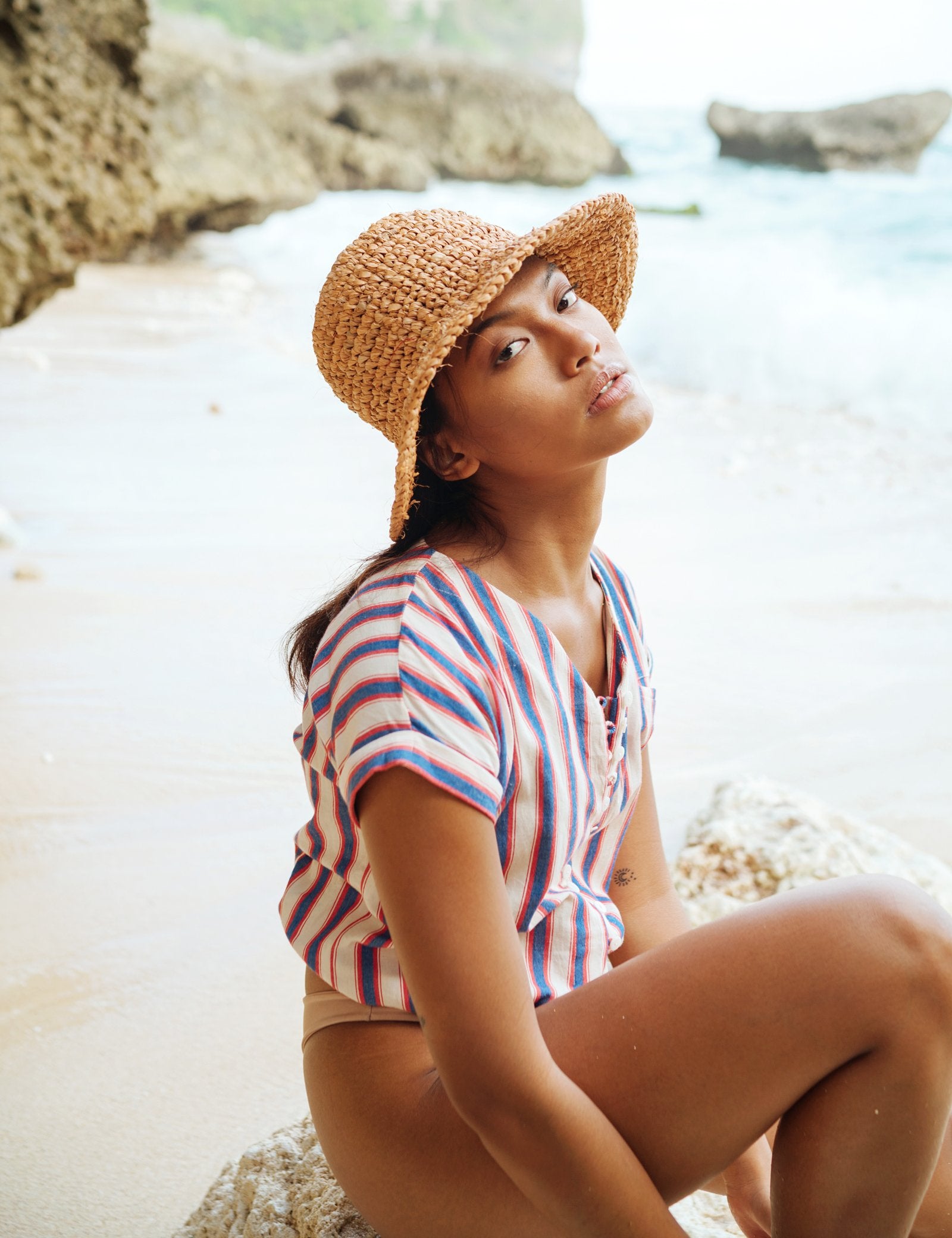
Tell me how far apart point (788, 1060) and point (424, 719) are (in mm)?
531

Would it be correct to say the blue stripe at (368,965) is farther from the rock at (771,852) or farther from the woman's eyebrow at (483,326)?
the woman's eyebrow at (483,326)

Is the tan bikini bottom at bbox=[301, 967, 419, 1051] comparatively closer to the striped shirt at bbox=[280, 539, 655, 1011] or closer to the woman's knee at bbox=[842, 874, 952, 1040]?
the striped shirt at bbox=[280, 539, 655, 1011]

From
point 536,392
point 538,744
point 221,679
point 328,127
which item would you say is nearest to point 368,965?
point 538,744

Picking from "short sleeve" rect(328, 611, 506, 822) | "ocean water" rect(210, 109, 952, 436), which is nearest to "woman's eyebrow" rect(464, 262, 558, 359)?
"short sleeve" rect(328, 611, 506, 822)

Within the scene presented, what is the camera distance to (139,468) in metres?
5.23

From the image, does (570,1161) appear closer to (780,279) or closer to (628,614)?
(628,614)

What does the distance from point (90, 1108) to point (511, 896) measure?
1.08m

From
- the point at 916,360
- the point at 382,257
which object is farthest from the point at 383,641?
the point at 916,360

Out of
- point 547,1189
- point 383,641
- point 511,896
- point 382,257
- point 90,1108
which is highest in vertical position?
point 382,257

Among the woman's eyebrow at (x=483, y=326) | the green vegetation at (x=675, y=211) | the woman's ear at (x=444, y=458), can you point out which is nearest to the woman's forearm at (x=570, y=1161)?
the woman's ear at (x=444, y=458)

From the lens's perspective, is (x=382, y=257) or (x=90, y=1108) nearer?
(x=382, y=257)

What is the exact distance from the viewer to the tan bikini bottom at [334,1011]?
1477mm

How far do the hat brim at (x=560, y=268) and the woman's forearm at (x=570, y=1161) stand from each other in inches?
27.8

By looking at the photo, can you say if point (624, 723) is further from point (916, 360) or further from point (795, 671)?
point (916, 360)
